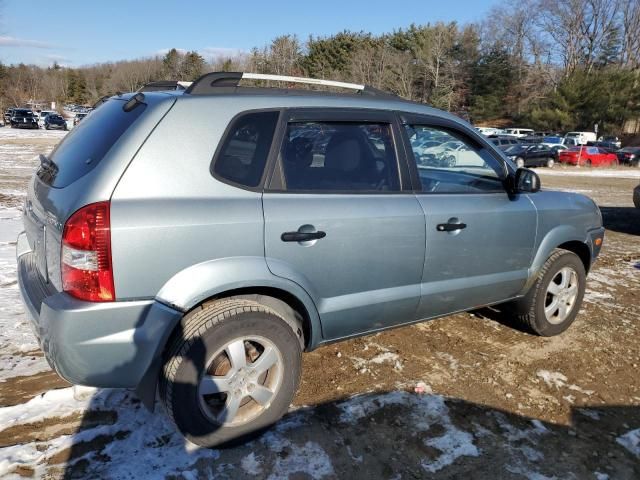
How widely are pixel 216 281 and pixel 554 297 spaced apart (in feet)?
9.90

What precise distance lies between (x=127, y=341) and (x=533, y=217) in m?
2.93

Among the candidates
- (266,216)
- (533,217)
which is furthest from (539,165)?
(266,216)

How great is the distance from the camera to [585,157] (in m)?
29.4

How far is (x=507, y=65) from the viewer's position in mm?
64375

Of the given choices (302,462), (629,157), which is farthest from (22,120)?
(302,462)

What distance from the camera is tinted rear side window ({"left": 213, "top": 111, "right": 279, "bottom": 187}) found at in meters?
2.55

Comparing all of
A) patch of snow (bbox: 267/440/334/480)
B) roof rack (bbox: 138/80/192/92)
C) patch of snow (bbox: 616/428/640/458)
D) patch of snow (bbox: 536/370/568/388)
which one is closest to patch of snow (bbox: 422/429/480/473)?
patch of snow (bbox: 267/440/334/480)

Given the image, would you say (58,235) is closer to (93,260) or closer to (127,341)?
(93,260)

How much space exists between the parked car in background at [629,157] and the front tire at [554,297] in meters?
32.1

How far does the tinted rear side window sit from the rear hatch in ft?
1.14

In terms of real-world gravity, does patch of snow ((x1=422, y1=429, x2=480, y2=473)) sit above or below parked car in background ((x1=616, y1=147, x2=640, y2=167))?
below

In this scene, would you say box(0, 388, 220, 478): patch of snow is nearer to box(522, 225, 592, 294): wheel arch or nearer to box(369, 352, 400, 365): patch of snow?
box(369, 352, 400, 365): patch of snow

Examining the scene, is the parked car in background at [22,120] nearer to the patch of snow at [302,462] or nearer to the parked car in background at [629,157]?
the parked car in background at [629,157]

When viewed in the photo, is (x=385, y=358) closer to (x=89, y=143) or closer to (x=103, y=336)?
(x=103, y=336)
